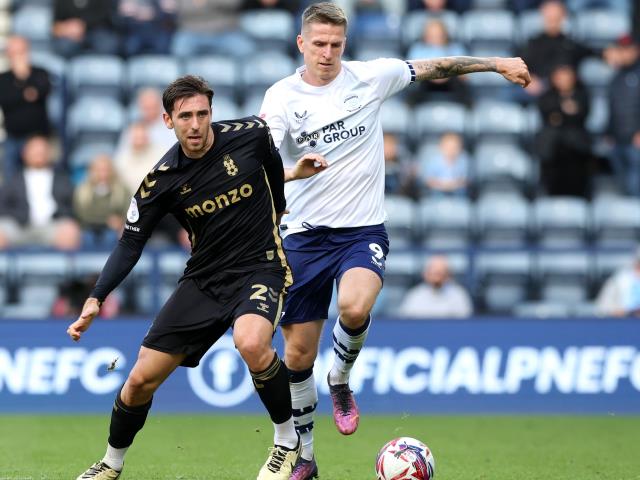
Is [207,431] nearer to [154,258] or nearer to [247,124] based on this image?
[154,258]

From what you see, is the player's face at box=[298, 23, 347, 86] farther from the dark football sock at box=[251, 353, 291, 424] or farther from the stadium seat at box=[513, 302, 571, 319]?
the stadium seat at box=[513, 302, 571, 319]

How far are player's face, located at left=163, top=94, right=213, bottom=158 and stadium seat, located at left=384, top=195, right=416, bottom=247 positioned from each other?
789cm

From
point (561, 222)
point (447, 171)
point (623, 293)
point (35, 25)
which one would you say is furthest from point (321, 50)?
point (35, 25)

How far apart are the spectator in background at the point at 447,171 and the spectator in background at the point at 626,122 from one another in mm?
2163

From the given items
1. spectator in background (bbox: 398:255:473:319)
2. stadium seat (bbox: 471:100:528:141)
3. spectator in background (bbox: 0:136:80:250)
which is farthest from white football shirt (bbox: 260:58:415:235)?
stadium seat (bbox: 471:100:528:141)

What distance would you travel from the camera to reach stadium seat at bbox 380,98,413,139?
16469 mm

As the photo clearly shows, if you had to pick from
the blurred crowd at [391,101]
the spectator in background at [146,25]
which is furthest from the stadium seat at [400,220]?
the spectator in background at [146,25]

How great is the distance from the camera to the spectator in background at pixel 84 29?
1703 cm

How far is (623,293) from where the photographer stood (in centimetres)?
1402

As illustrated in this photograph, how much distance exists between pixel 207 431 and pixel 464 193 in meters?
5.52

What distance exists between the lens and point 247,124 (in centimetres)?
787

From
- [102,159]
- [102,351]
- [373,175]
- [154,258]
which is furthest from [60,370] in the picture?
[373,175]

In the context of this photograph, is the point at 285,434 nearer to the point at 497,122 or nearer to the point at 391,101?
the point at 391,101

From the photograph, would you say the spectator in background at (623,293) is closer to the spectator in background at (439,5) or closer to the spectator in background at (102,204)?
the spectator in background at (439,5)
